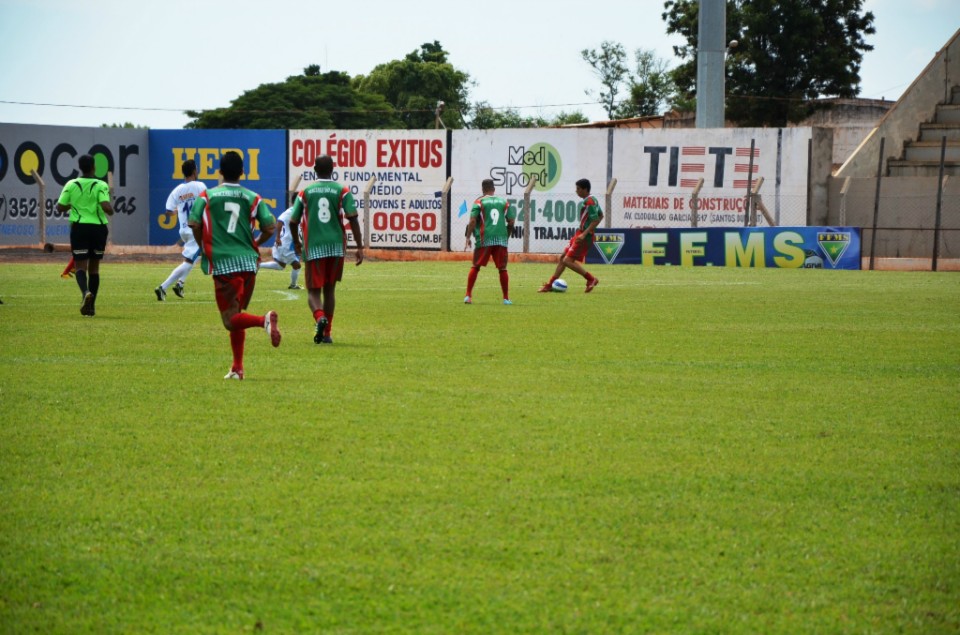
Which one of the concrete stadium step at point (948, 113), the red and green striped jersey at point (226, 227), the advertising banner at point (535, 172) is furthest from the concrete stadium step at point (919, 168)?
the red and green striped jersey at point (226, 227)

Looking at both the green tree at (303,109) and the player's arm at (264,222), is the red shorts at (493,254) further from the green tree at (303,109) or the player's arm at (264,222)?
the green tree at (303,109)

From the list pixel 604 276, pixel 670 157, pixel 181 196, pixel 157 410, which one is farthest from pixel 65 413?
pixel 670 157

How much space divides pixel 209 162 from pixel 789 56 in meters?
30.3

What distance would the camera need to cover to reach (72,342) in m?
12.0

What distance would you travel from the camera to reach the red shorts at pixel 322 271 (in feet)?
41.0

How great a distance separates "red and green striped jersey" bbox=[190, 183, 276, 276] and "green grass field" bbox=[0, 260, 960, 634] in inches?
36.0

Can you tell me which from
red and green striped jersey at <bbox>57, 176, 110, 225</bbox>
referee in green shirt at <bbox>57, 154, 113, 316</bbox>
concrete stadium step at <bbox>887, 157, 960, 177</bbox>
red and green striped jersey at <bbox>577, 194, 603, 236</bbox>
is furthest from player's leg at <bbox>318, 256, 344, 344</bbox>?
concrete stadium step at <bbox>887, 157, 960, 177</bbox>

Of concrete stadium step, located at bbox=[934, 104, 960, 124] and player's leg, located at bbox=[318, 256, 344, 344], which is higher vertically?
concrete stadium step, located at bbox=[934, 104, 960, 124]

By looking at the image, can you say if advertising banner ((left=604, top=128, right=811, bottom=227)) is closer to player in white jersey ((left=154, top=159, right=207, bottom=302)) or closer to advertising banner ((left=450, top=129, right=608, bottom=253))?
advertising banner ((left=450, top=129, right=608, bottom=253))

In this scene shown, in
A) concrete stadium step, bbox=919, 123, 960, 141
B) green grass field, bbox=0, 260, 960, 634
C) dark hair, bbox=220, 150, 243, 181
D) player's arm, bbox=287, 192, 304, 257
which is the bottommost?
green grass field, bbox=0, 260, 960, 634

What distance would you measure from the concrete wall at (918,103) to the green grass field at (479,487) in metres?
30.1

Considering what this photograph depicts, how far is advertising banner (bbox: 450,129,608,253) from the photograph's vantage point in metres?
36.9

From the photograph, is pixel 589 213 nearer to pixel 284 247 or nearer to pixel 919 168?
pixel 284 247

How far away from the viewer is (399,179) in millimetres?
39656
